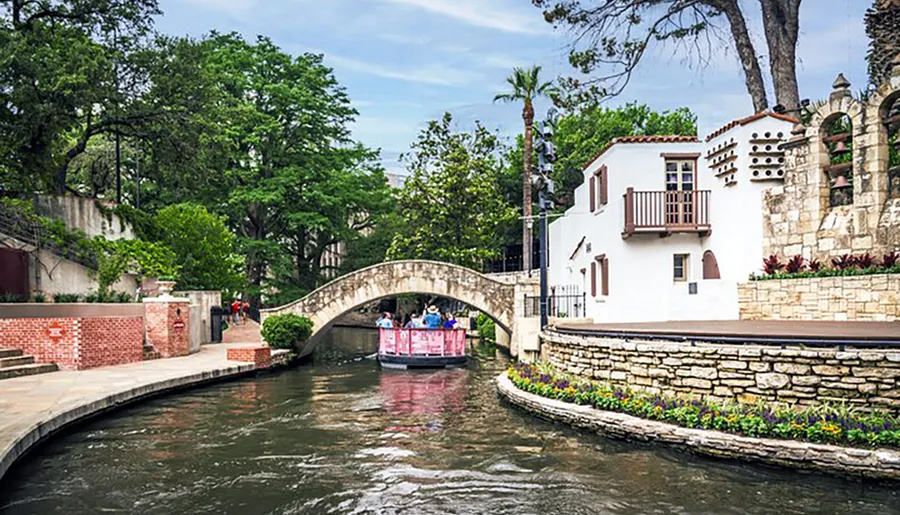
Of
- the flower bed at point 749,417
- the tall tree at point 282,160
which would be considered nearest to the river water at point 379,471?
the flower bed at point 749,417

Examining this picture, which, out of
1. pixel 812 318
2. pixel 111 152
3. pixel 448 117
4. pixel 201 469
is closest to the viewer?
pixel 201 469

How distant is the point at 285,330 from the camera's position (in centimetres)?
2323

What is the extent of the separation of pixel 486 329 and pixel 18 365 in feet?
67.7

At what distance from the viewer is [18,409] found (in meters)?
11.9

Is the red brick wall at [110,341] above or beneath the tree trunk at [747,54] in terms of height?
beneath

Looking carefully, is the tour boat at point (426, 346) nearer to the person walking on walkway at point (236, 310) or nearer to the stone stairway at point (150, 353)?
the stone stairway at point (150, 353)

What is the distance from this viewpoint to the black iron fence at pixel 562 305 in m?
22.7

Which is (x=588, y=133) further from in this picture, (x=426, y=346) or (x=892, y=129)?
(x=892, y=129)

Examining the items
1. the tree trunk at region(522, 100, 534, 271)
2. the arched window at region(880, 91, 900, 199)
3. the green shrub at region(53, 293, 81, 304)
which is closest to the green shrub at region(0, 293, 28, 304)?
the green shrub at region(53, 293, 81, 304)

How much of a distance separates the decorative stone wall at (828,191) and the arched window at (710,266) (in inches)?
72.9

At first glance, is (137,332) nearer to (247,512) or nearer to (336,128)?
(247,512)

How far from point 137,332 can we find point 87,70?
724 centimetres

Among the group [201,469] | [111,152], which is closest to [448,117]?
[111,152]

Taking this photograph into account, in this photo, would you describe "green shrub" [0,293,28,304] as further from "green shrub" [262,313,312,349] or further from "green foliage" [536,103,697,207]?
"green foliage" [536,103,697,207]
